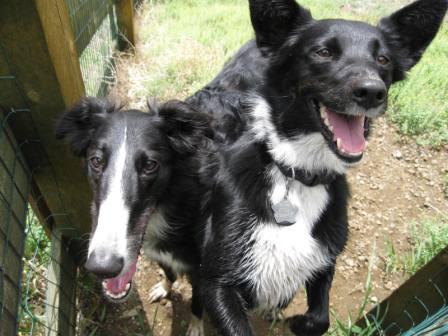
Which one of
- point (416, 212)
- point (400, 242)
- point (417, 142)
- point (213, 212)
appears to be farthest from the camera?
point (417, 142)

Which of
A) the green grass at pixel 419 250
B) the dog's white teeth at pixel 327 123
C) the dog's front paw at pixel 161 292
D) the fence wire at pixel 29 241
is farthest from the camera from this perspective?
the green grass at pixel 419 250

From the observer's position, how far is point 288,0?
2.15 meters

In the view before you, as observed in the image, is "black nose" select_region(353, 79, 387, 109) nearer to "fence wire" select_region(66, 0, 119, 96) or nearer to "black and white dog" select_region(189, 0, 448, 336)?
"black and white dog" select_region(189, 0, 448, 336)

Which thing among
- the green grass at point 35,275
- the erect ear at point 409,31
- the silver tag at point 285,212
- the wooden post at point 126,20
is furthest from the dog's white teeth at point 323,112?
the wooden post at point 126,20

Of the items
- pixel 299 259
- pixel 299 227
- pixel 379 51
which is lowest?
pixel 299 259

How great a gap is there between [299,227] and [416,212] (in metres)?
2.13

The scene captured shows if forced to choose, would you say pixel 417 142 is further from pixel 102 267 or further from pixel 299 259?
pixel 102 267

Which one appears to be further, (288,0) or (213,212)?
(213,212)

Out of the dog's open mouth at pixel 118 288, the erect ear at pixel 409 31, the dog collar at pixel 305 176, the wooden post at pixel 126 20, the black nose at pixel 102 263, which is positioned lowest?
the dog's open mouth at pixel 118 288

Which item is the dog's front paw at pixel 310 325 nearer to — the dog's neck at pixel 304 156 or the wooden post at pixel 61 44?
the dog's neck at pixel 304 156

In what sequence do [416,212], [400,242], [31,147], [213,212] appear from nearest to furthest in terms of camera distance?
[31,147], [213,212], [400,242], [416,212]

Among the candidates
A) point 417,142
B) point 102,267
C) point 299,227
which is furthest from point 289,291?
point 417,142

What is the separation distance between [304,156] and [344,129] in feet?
0.82

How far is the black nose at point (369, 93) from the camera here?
1770 millimetres
